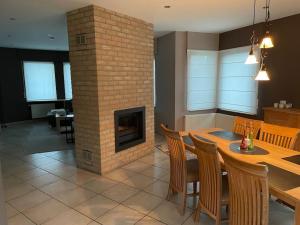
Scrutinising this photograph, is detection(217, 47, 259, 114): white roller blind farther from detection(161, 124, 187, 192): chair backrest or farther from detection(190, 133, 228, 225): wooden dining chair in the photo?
detection(190, 133, 228, 225): wooden dining chair

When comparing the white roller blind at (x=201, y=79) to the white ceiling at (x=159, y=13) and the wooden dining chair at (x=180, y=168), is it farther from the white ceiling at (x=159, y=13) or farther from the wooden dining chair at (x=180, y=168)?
the wooden dining chair at (x=180, y=168)

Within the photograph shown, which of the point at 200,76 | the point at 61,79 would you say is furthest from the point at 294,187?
the point at 61,79

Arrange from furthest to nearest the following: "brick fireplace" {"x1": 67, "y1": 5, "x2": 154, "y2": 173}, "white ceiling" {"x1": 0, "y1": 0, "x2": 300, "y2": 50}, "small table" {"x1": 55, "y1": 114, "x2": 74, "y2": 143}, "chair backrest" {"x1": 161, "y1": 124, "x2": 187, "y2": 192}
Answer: "small table" {"x1": 55, "y1": 114, "x2": 74, "y2": 143} < "brick fireplace" {"x1": 67, "y1": 5, "x2": 154, "y2": 173} < "white ceiling" {"x1": 0, "y1": 0, "x2": 300, "y2": 50} < "chair backrest" {"x1": 161, "y1": 124, "x2": 187, "y2": 192}

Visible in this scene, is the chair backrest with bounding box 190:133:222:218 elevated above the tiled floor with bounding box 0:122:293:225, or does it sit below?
above

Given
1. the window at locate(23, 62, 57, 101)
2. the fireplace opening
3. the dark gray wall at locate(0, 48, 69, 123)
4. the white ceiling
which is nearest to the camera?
the white ceiling

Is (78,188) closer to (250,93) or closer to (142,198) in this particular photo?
(142,198)

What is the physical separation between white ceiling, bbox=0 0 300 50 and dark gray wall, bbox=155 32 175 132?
510 millimetres

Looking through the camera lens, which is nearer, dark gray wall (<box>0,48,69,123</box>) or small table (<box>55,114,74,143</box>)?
small table (<box>55,114,74,143</box>)

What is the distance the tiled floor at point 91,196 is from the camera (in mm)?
2443

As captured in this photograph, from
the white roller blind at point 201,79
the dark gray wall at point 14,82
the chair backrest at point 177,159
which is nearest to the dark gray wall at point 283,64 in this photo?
the white roller blind at point 201,79

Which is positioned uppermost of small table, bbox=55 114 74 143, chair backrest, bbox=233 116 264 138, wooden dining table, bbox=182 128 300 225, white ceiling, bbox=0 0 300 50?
white ceiling, bbox=0 0 300 50

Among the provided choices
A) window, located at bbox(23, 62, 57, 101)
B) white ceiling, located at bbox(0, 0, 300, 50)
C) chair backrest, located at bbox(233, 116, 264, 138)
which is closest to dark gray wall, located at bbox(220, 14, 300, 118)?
white ceiling, located at bbox(0, 0, 300, 50)

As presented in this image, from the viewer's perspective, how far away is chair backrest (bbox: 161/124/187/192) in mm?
2406

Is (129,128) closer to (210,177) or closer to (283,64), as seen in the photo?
(210,177)
